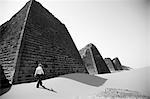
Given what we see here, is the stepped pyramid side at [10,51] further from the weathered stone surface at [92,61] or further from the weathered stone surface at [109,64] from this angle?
the weathered stone surface at [109,64]

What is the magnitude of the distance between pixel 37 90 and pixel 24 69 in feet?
3.94

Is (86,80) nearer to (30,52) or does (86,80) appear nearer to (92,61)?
(30,52)

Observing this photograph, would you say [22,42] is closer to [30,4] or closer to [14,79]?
[14,79]

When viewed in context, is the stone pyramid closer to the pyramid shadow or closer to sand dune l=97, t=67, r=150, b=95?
the pyramid shadow

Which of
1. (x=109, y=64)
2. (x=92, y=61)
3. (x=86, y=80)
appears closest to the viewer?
(x=86, y=80)

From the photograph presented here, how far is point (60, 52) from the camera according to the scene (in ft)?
22.7

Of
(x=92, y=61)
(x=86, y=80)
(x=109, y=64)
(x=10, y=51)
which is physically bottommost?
(x=86, y=80)

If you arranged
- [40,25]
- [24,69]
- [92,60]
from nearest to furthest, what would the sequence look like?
[24,69]
[40,25]
[92,60]

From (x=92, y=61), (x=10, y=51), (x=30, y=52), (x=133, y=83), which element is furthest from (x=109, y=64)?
(x=10, y=51)

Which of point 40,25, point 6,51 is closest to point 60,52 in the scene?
point 40,25

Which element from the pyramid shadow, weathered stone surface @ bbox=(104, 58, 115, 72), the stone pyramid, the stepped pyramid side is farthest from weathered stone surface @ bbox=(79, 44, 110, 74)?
the stepped pyramid side

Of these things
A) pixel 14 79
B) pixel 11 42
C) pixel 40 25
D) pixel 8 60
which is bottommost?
pixel 14 79

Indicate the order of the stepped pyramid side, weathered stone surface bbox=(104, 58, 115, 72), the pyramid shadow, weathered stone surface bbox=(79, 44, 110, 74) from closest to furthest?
the stepped pyramid side → the pyramid shadow → weathered stone surface bbox=(79, 44, 110, 74) → weathered stone surface bbox=(104, 58, 115, 72)

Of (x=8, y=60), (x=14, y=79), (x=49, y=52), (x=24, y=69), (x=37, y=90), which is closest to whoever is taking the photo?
(x=37, y=90)
